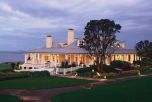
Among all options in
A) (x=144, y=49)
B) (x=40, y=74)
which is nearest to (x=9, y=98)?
(x=40, y=74)

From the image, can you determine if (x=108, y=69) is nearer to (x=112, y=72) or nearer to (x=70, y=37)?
(x=112, y=72)

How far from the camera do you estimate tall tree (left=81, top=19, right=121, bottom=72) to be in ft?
138

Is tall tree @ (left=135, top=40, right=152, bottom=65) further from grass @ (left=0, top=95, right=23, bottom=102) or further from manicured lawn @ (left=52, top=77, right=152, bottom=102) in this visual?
grass @ (left=0, top=95, right=23, bottom=102)

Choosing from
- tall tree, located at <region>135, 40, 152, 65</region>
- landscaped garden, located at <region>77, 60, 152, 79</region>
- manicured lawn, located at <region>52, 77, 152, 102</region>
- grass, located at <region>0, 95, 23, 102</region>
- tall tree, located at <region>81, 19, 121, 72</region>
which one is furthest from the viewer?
tall tree, located at <region>135, 40, 152, 65</region>

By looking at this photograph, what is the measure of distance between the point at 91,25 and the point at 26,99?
2332cm

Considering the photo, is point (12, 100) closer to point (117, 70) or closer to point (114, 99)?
point (114, 99)

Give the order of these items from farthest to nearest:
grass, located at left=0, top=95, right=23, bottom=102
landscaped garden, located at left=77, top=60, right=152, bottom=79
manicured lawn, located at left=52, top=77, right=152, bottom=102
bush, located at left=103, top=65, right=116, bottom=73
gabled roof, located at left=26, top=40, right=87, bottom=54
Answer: gabled roof, located at left=26, top=40, right=87, bottom=54, bush, located at left=103, top=65, right=116, bottom=73, landscaped garden, located at left=77, top=60, right=152, bottom=79, grass, located at left=0, top=95, right=23, bottom=102, manicured lawn, located at left=52, top=77, right=152, bottom=102

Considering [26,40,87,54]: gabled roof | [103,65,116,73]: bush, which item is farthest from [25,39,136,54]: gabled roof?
[103,65,116,73]: bush

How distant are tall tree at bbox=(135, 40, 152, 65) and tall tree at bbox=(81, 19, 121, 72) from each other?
16378 mm

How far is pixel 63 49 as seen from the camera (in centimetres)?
5512

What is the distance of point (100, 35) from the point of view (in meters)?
42.8

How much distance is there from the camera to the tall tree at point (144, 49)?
58.5 metres

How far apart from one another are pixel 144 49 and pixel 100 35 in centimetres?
1951

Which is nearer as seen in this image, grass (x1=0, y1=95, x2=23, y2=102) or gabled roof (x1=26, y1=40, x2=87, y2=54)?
grass (x1=0, y1=95, x2=23, y2=102)
